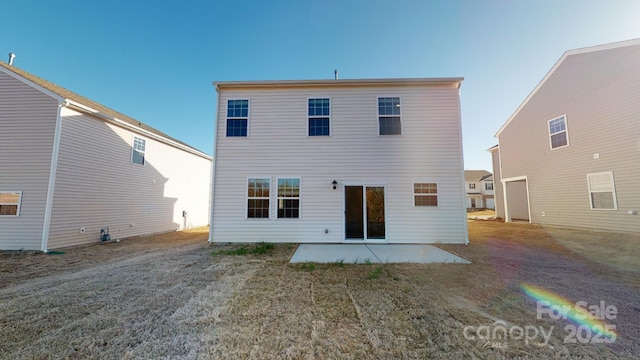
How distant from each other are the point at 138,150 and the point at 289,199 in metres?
8.13

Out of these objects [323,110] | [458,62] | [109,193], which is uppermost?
[458,62]

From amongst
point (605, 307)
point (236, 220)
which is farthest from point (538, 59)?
point (236, 220)

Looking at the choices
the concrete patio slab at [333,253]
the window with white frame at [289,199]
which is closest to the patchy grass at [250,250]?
the concrete patio slab at [333,253]

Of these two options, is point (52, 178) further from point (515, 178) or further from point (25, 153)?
point (515, 178)

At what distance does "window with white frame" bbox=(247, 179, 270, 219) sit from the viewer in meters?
8.21

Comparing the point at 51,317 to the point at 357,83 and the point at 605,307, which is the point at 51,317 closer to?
the point at 605,307

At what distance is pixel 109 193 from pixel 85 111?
3.20 meters

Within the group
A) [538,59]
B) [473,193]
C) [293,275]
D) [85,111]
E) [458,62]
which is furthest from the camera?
[473,193]

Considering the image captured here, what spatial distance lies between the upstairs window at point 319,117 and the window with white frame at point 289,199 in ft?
6.45

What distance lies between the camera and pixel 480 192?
104ft

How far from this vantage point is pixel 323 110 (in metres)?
8.52

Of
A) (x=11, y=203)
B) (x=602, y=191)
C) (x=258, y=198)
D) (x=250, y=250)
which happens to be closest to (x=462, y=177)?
(x=602, y=191)

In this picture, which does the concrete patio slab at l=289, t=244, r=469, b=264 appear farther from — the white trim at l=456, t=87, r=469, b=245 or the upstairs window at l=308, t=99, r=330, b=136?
the upstairs window at l=308, t=99, r=330, b=136

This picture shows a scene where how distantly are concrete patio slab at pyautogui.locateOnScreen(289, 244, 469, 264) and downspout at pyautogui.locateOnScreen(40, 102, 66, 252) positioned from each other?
804 centimetres
